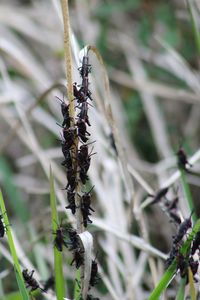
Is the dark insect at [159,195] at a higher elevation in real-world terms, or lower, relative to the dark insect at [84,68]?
lower

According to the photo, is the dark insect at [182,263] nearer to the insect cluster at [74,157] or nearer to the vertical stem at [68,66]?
the insect cluster at [74,157]

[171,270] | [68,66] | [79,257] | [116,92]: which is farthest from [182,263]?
[116,92]

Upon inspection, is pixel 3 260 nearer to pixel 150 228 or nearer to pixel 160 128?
pixel 150 228

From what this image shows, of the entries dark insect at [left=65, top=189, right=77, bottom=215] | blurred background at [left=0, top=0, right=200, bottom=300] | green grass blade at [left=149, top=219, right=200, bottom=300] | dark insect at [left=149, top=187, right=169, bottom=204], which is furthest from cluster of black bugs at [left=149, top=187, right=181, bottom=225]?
blurred background at [left=0, top=0, right=200, bottom=300]

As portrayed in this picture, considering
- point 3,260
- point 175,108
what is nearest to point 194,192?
point 175,108

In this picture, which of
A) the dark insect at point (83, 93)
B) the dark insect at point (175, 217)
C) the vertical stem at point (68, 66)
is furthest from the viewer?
the dark insect at point (175, 217)

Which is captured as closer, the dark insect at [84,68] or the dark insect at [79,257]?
the dark insect at [79,257]

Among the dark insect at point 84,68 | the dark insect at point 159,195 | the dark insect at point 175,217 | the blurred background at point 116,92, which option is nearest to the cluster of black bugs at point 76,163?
the dark insect at point 84,68

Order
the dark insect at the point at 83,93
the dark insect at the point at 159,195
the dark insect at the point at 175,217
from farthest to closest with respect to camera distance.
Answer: the dark insect at the point at 159,195 < the dark insect at the point at 175,217 < the dark insect at the point at 83,93

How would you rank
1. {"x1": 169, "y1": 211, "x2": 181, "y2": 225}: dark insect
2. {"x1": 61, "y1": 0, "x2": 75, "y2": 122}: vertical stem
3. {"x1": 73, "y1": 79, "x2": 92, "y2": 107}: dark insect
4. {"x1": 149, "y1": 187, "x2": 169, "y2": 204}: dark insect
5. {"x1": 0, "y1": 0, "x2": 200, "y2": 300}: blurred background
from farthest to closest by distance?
{"x1": 0, "y1": 0, "x2": 200, "y2": 300}: blurred background, {"x1": 149, "y1": 187, "x2": 169, "y2": 204}: dark insect, {"x1": 169, "y1": 211, "x2": 181, "y2": 225}: dark insect, {"x1": 73, "y1": 79, "x2": 92, "y2": 107}: dark insect, {"x1": 61, "y1": 0, "x2": 75, "y2": 122}: vertical stem

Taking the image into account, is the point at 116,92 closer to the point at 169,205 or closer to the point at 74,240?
the point at 169,205

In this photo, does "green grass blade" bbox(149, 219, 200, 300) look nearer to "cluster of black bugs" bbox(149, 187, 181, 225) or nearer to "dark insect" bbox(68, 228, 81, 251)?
"dark insect" bbox(68, 228, 81, 251)
